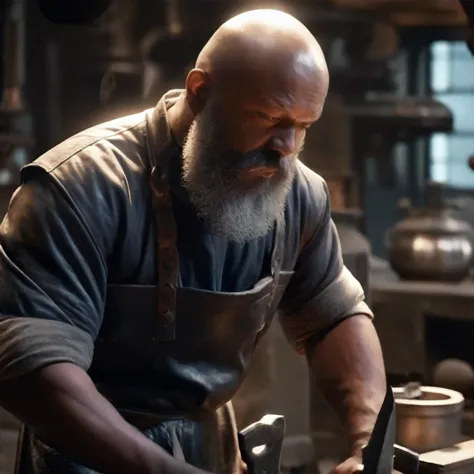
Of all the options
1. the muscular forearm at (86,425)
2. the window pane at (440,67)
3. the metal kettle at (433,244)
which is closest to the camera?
the muscular forearm at (86,425)

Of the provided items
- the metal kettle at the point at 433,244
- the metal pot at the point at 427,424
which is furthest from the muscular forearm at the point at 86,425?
the metal kettle at the point at 433,244

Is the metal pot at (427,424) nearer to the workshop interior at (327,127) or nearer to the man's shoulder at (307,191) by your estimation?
the man's shoulder at (307,191)

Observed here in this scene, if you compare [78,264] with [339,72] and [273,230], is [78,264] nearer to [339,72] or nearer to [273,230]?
[273,230]

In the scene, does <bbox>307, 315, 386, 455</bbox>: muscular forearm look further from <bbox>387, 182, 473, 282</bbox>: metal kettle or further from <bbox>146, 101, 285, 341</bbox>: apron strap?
<bbox>387, 182, 473, 282</bbox>: metal kettle

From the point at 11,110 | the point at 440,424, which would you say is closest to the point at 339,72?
the point at 11,110

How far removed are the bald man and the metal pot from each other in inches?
7.0

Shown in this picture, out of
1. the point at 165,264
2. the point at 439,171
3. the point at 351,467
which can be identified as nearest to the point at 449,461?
the point at 351,467

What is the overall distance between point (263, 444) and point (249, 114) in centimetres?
52

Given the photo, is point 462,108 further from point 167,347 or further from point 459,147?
point 167,347

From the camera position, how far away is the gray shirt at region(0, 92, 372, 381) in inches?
62.9

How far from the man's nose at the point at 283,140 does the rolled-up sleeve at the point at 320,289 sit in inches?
12.3

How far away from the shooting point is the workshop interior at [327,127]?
134 inches

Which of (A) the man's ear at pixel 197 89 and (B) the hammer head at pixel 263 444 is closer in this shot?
(B) the hammer head at pixel 263 444

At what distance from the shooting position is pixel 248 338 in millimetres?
1876
